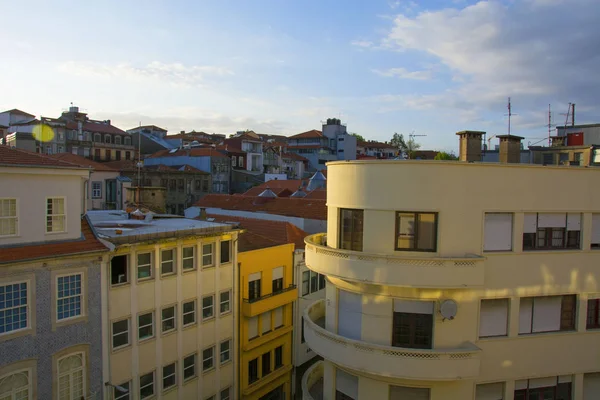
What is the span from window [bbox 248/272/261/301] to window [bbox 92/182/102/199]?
108 ft

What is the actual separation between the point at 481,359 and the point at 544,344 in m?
2.20

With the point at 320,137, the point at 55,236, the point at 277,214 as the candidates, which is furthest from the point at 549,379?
the point at 320,137

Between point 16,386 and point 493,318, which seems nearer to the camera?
point 493,318

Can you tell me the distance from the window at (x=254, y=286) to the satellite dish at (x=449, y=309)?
14.1 meters

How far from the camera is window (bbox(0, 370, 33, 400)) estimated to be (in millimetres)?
16234

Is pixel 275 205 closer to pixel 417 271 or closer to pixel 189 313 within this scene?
pixel 189 313

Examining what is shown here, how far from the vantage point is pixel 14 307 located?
16203mm

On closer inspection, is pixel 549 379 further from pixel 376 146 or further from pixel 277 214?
pixel 376 146

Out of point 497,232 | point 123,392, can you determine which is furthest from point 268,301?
point 497,232

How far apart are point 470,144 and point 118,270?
15.4 metres

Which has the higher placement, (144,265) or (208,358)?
(144,265)

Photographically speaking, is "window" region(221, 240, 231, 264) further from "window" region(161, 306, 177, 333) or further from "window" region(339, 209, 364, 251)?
"window" region(339, 209, 364, 251)

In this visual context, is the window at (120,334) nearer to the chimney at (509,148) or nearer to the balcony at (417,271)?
the balcony at (417,271)

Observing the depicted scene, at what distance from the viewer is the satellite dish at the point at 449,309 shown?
13930mm
